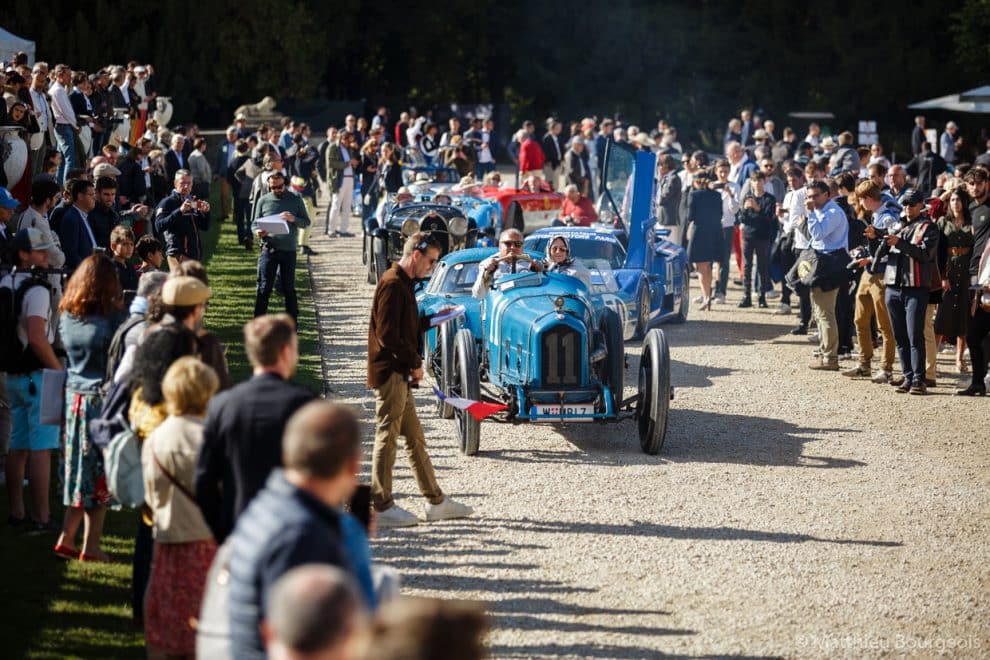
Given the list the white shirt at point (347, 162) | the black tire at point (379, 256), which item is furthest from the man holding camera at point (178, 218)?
the white shirt at point (347, 162)

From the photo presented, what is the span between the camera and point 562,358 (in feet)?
40.8

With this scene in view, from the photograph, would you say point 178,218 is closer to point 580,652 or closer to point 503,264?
point 503,264

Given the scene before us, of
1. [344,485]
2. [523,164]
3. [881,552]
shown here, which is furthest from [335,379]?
[523,164]

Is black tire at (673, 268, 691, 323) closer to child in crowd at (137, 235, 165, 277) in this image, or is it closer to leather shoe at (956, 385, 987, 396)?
leather shoe at (956, 385, 987, 396)

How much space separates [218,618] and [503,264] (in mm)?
8959

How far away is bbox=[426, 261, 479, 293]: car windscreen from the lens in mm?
15398

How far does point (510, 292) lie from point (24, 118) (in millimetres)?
6240

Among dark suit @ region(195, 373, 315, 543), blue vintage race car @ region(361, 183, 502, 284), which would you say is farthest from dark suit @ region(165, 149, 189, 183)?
dark suit @ region(195, 373, 315, 543)

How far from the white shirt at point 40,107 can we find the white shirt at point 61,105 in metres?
1.93

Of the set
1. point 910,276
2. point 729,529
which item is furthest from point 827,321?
point 729,529

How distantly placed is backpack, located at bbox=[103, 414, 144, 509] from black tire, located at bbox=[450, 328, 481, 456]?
529 centimetres

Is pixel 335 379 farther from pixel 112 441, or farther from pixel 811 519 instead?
pixel 112 441

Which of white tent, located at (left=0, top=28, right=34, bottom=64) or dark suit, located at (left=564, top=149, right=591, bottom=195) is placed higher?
white tent, located at (left=0, top=28, right=34, bottom=64)

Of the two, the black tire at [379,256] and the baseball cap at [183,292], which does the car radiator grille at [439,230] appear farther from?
the baseball cap at [183,292]
